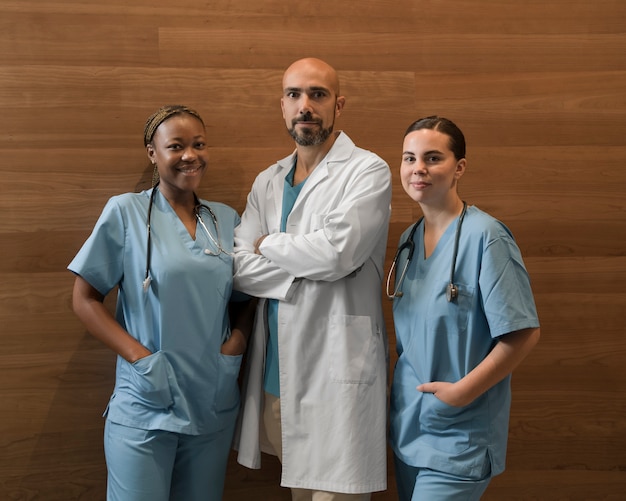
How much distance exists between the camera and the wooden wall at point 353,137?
2441 millimetres

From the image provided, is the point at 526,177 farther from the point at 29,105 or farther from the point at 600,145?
the point at 29,105

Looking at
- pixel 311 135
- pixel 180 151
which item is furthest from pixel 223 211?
pixel 311 135

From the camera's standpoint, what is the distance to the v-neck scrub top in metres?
2.03

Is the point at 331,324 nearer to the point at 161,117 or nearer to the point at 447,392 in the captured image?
the point at 447,392

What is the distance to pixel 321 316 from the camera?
6.97 ft

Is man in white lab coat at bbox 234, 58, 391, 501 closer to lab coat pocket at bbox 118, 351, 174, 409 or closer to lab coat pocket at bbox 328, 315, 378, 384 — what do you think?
lab coat pocket at bbox 328, 315, 378, 384

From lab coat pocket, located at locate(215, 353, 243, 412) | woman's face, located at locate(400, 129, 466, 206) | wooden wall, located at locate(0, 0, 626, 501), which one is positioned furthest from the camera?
wooden wall, located at locate(0, 0, 626, 501)

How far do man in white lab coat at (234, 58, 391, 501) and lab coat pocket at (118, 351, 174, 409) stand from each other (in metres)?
A: 0.32

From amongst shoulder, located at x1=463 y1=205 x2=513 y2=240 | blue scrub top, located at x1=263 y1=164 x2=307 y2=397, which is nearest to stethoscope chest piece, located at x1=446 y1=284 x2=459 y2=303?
shoulder, located at x1=463 y1=205 x2=513 y2=240

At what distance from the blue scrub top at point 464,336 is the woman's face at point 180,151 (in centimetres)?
80

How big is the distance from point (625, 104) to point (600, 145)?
0.19 meters

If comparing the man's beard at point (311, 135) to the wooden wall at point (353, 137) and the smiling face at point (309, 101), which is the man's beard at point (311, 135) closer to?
the smiling face at point (309, 101)

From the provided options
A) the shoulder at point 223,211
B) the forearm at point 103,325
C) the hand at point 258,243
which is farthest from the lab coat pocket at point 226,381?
the shoulder at point 223,211

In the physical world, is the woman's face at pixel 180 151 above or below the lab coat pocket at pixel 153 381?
above
